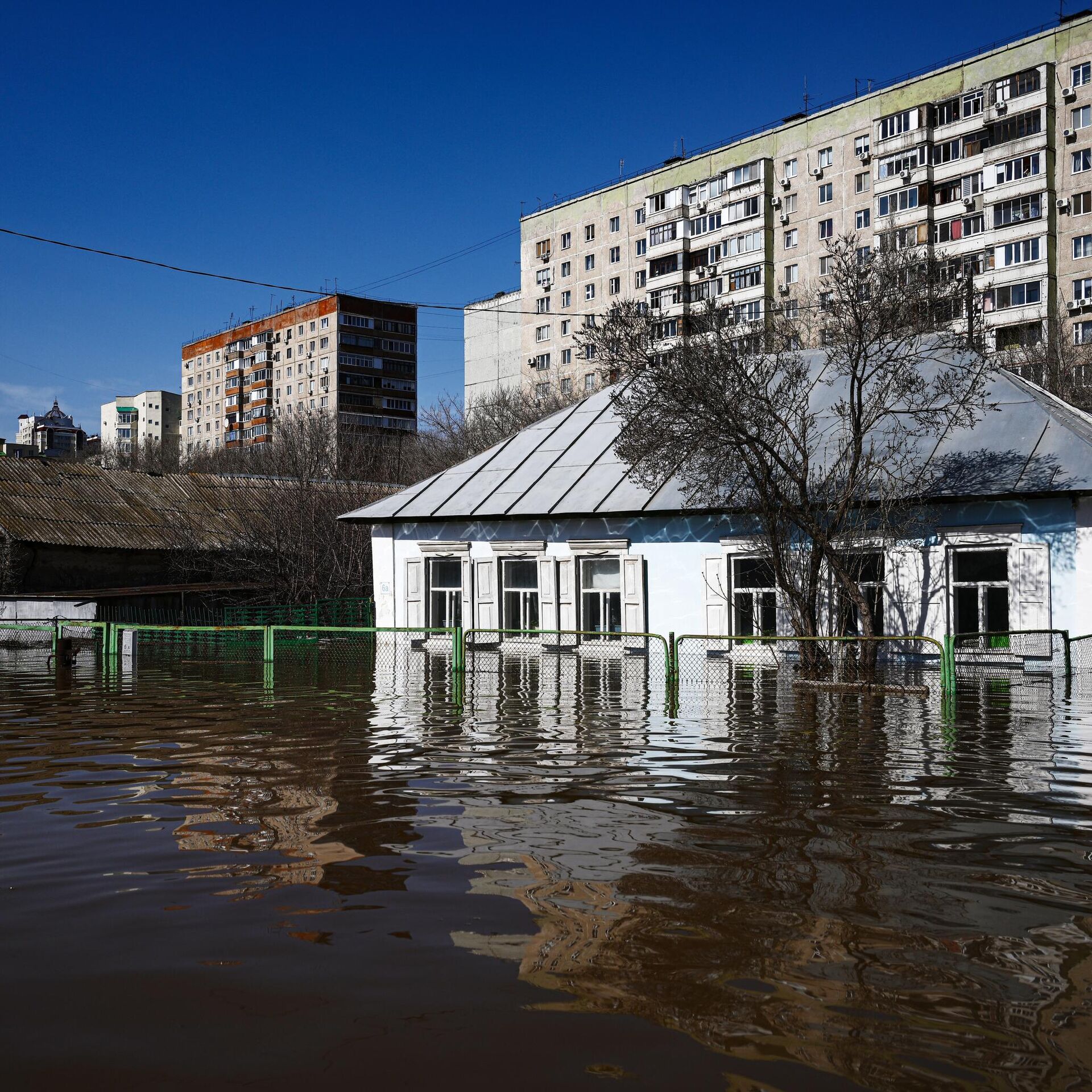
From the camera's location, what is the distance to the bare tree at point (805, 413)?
63.4 feet

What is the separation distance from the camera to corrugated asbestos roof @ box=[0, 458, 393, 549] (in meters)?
36.4

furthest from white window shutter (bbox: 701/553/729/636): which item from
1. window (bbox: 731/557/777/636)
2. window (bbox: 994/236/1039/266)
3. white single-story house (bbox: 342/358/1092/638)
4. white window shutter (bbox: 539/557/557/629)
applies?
window (bbox: 994/236/1039/266)

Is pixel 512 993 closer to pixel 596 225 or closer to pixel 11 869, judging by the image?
pixel 11 869

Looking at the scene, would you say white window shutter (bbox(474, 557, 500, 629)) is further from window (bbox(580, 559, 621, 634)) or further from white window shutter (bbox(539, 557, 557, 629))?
window (bbox(580, 559, 621, 634))

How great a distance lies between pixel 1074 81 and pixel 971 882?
58.7 metres

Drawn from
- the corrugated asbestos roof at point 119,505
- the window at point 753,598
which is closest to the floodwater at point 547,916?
the window at point 753,598

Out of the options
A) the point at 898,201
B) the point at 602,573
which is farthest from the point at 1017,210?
the point at 602,573

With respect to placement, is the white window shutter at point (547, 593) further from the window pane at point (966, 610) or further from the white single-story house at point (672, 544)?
the window pane at point (966, 610)

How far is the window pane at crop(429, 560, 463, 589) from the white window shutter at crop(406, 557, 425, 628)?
281 millimetres

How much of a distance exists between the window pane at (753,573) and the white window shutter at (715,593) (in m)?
0.30

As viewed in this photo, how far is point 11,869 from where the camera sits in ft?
19.9

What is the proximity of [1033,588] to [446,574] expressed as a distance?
14.3m

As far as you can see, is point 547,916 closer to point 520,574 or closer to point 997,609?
point 997,609

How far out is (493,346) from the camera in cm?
8856
